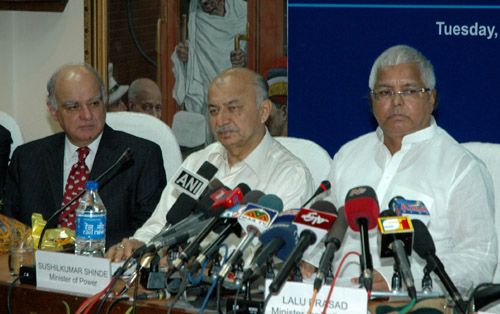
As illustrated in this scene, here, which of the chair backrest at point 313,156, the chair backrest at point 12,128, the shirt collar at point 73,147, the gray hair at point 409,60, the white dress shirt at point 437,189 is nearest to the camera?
the white dress shirt at point 437,189

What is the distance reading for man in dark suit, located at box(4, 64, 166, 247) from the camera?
3.47 m

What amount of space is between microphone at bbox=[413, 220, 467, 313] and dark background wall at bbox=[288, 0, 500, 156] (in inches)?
79.5

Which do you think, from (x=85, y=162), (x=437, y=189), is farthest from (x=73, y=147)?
(x=437, y=189)

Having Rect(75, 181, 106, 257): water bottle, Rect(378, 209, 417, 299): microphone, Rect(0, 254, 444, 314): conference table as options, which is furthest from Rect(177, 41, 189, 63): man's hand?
Rect(378, 209, 417, 299): microphone

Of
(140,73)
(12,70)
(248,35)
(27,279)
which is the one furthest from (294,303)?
(12,70)

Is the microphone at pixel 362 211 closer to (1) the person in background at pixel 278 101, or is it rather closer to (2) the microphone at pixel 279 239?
(2) the microphone at pixel 279 239

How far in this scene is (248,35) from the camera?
4633mm

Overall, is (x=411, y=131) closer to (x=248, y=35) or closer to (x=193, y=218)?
(x=193, y=218)

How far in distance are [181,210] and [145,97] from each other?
→ 9.79 ft

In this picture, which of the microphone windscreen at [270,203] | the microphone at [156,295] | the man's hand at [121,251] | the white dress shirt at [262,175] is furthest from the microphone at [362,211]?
the white dress shirt at [262,175]

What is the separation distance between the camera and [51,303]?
228 centimetres

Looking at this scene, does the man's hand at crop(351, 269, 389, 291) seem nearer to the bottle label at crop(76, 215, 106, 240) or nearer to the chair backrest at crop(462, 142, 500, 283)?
the chair backrest at crop(462, 142, 500, 283)

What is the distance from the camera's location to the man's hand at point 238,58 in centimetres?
468

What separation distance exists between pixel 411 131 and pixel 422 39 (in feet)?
3.47
